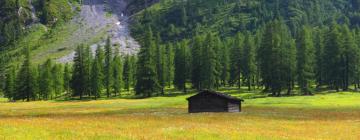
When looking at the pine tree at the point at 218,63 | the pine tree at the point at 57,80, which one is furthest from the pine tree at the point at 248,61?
the pine tree at the point at 57,80

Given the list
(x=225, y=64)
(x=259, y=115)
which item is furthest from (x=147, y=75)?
(x=259, y=115)

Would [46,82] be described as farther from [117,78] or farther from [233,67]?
[233,67]

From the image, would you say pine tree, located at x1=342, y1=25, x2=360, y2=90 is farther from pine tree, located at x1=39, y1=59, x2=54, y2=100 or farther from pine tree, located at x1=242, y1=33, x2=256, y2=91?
pine tree, located at x1=39, y1=59, x2=54, y2=100

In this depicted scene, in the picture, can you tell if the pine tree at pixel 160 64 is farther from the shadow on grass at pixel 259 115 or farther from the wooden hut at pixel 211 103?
the shadow on grass at pixel 259 115

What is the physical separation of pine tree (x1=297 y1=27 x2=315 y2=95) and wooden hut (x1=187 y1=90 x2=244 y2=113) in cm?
4203

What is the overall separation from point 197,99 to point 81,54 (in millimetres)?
66247

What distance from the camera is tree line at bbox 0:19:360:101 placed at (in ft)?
335

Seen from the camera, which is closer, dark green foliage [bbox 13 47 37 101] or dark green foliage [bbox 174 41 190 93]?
dark green foliage [bbox 174 41 190 93]

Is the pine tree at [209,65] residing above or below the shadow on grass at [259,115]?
above

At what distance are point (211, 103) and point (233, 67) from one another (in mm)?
61114

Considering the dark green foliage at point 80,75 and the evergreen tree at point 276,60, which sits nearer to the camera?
the evergreen tree at point 276,60

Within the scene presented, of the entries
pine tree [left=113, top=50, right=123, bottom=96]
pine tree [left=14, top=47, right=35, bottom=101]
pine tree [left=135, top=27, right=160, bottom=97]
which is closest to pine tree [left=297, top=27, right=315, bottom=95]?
pine tree [left=135, top=27, right=160, bottom=97]

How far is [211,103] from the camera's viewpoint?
200 ft

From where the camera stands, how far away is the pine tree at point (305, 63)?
326 feet
